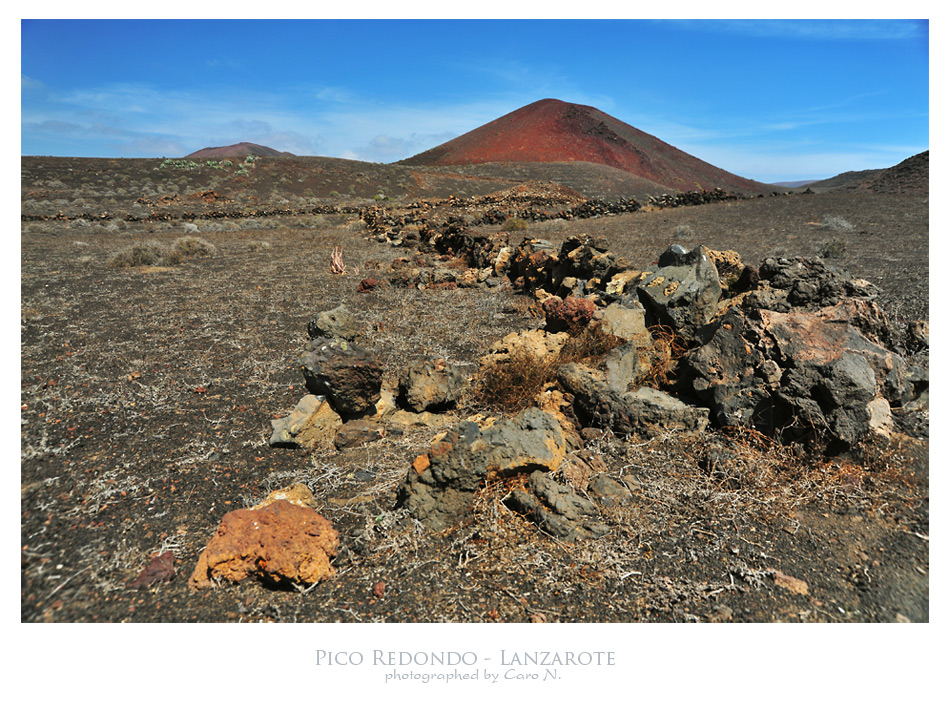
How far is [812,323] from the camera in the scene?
3.92 metres

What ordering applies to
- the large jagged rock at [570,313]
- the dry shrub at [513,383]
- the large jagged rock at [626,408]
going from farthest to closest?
the large jagged rock at [570,313] → the dry shrub at [513,383] → the large jagged rock at [626,408]

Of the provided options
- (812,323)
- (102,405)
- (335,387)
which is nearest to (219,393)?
(102,405)

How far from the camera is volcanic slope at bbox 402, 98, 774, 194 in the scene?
5178 cm

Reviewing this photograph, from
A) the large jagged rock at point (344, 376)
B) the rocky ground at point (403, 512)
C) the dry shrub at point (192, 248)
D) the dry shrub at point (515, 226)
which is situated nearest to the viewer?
the rocky ground at point (403, 512)

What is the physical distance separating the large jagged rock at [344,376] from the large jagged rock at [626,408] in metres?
1.80

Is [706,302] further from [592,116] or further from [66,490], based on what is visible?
[592,116]

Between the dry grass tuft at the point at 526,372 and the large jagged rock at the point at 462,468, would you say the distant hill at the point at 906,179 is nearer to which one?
the dry grass tuft at the point at 526,372

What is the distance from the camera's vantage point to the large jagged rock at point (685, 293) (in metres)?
5.18

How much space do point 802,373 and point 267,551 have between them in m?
3.83

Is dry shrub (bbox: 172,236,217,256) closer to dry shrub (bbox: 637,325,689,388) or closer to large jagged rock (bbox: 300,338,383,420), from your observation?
large jagged rock (bbox: 300,338,383,420)

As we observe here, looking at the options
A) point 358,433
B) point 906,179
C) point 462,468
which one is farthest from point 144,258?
point 906,179

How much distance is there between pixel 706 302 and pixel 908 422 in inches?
79.8

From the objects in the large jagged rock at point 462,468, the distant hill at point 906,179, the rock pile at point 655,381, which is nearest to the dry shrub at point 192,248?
the rock pile at point 655,381

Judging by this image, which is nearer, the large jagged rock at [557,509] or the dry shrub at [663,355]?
the large jagged rock at [557,509]
